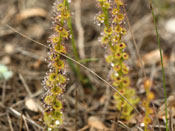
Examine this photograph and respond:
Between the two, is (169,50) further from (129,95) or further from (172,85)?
(129,95)

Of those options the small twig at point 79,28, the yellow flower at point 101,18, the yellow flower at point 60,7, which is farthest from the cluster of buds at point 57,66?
the small twig at point 79,28

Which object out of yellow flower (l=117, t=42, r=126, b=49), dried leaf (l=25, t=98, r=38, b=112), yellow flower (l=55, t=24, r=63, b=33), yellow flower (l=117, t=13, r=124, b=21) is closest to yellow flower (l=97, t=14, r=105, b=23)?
yellow flower (l=117, t=13, r=124, b=21)

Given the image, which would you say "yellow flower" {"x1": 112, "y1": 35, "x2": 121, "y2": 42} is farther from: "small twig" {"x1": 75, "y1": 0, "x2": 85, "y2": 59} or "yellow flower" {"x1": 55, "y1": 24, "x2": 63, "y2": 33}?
"small twig" {"x1": 75, "y1": 0, "x2": 85, "y2": 59}

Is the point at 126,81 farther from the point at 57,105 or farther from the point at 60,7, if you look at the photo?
the point at 60,7

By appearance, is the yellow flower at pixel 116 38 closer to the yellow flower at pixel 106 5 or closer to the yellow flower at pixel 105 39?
the yellow flower at pixel 105 39

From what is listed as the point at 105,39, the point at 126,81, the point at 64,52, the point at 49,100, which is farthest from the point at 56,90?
the point at 126,81

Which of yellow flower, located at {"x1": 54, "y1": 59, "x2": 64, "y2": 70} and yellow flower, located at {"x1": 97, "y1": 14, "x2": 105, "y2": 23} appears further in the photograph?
yellow flower, located at {"x1": 97, "y1": 14, "x2": 105, "y2": 23}

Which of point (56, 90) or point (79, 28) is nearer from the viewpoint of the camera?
point (56, 90)

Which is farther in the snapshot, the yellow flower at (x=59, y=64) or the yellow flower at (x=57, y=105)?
the yellow flower at (x=57, y=105)
